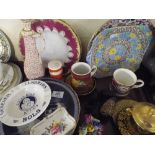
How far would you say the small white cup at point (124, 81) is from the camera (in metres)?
0.65

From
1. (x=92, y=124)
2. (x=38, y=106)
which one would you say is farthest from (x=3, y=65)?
(x=92, y=124)

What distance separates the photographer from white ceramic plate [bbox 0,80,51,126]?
581 millimetres

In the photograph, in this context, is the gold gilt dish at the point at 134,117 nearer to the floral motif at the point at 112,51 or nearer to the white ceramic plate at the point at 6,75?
the floral motif at the point at 112,51

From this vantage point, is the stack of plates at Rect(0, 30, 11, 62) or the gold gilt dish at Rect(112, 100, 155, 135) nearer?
the gold gilt dish at Rect(112, 100, 155, 135)

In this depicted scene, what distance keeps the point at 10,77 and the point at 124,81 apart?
0.33 metres

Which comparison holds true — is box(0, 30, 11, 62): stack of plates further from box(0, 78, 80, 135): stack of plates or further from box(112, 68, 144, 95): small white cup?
box(112, 68, 144, 95): small white cup

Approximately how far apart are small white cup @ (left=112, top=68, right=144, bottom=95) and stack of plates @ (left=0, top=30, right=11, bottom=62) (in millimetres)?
→ 331

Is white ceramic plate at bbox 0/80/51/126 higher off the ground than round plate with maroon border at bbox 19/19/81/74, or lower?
lower

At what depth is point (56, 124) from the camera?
0.60 m

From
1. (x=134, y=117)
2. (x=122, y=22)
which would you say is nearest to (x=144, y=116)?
(x=134, y=117)

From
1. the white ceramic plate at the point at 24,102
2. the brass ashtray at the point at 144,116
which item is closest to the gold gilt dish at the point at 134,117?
the brass ashtray at the point at 144,116

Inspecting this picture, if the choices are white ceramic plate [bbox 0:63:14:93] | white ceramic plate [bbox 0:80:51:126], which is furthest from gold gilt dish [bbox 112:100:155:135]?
white ceramic plate [bbox 0:63:14:93]

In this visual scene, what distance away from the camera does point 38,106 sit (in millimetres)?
598
